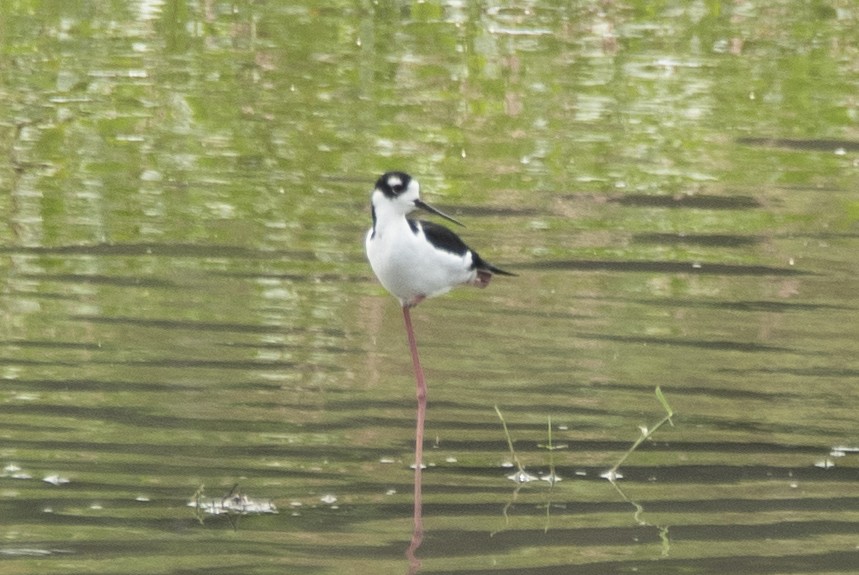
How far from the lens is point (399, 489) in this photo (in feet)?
19.6

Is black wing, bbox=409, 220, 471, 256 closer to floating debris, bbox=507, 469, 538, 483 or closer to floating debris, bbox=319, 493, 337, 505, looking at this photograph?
floating debris, bbox=507, 469, 538, 483

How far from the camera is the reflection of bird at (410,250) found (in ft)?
20.4

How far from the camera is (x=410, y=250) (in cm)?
626

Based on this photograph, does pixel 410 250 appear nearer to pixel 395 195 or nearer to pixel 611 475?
pixel 395 195

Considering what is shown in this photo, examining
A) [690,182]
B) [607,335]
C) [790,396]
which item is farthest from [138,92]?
[790,396]

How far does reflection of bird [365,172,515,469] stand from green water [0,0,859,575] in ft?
1.65

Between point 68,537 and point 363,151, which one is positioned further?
point 363,151

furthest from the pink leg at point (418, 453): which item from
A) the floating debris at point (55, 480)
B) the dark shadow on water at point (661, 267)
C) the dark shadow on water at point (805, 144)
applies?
the dark shadow on water at point (805, 144)

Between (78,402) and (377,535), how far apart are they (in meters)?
1.52

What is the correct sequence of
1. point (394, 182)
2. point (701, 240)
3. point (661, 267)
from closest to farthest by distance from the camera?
point (394, 182), point (661, 267), point (701, 240)

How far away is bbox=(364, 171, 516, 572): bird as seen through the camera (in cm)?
622

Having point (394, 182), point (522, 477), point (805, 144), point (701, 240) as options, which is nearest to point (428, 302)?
point (701, 240)

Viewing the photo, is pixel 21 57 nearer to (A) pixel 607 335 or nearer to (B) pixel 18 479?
(A) pixel 607 335

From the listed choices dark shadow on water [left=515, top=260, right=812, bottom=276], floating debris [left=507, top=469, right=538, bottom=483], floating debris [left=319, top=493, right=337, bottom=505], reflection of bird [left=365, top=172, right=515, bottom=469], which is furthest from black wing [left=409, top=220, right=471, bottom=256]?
dark shadow on water [left=515, top=260, right=812, bottom=276]
